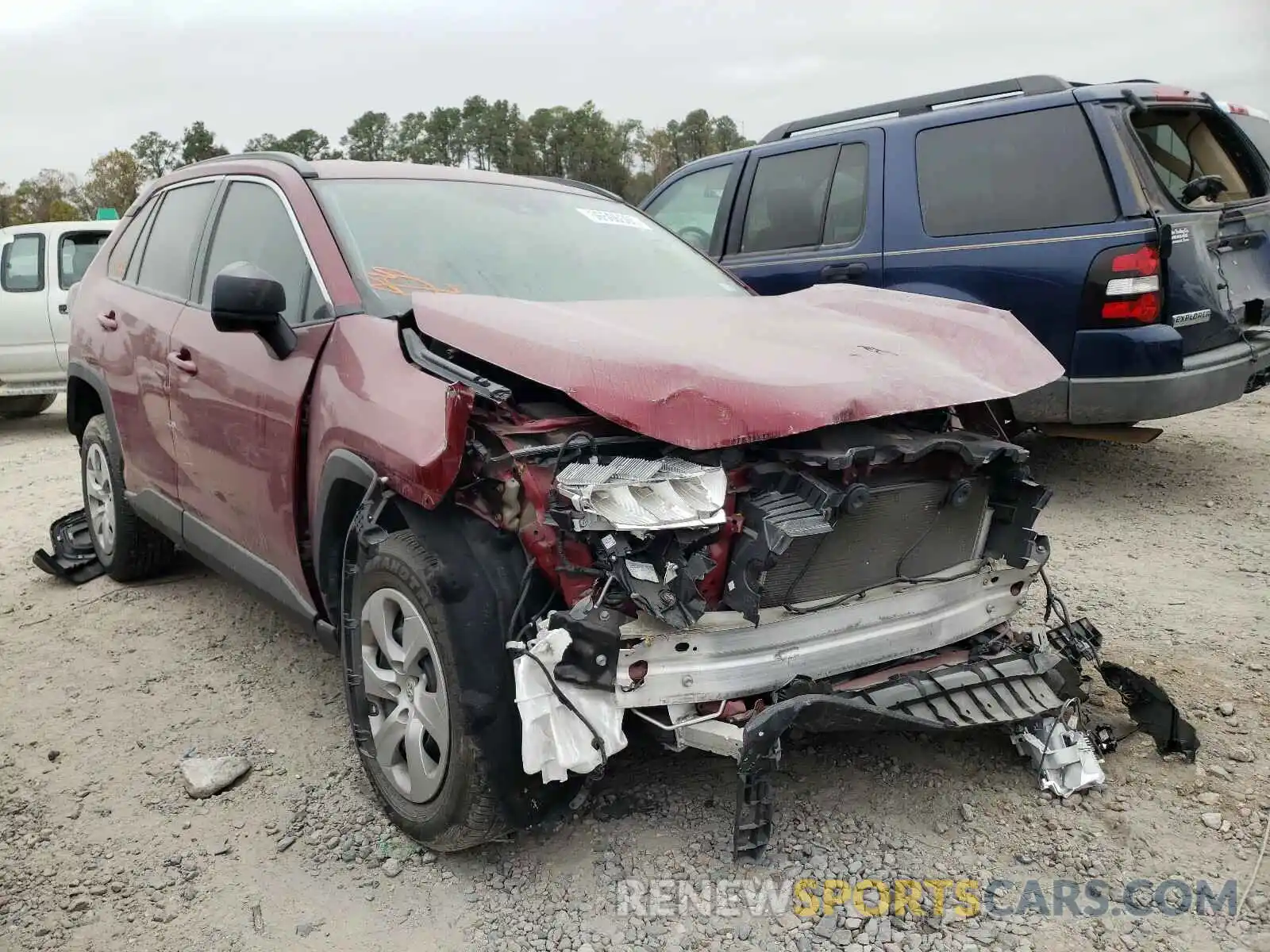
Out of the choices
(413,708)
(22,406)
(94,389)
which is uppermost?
(94,389)

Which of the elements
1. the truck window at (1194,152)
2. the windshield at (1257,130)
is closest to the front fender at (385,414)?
the truck window at (1194,152)

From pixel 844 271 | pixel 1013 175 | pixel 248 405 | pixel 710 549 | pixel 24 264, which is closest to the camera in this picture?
pixel 710 549

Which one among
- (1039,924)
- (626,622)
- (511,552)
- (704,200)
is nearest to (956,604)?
(1039,924)

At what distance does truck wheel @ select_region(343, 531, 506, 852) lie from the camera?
2398 millimetres

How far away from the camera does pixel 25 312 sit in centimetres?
973

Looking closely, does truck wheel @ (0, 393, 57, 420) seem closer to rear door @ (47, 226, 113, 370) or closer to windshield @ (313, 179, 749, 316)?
rear door @ (47, 226, 113, 370)

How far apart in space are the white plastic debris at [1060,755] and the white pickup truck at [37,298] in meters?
9.71

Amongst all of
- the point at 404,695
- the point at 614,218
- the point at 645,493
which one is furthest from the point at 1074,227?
the point at 404,695

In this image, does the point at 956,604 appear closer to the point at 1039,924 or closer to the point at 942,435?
the point at 942,435

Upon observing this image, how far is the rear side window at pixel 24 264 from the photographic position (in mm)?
9844

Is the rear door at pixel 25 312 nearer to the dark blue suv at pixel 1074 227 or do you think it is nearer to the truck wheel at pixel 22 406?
the truck wheel at pixel 22 406

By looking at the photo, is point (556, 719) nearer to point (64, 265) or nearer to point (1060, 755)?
point (1060, 755)

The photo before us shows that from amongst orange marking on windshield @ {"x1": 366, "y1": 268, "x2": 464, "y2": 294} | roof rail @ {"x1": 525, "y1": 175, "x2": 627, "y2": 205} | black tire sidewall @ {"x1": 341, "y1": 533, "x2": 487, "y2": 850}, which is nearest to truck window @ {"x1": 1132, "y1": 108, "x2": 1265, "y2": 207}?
roof rail @ {"x1": 525, "y1": 175, "x2": 627, "y2": 205}

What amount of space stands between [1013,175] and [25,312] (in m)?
9.13
